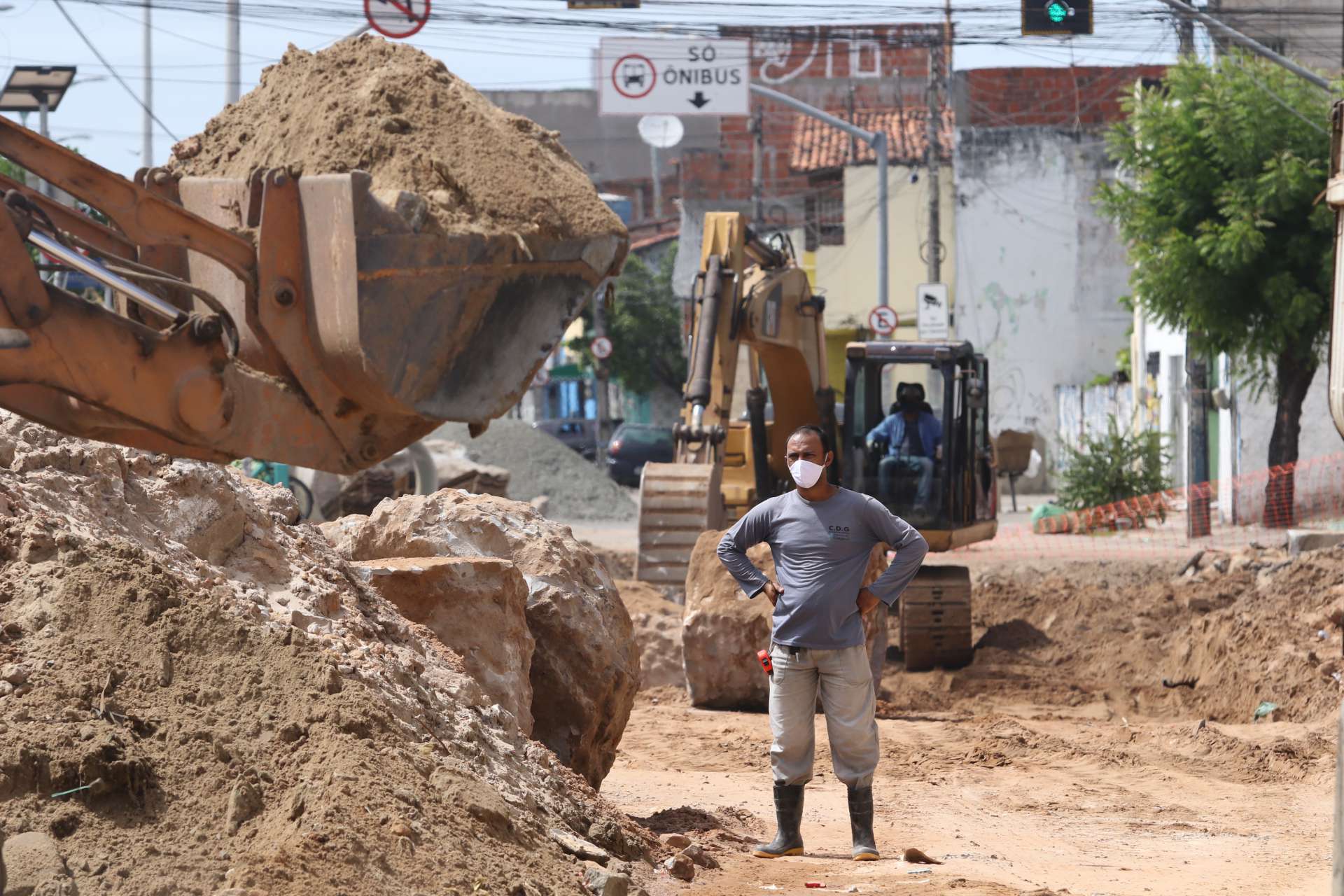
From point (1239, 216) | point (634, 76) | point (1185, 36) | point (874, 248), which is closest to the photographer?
point (1239, 216)

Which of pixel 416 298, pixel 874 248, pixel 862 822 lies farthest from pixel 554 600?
pixel 874 248

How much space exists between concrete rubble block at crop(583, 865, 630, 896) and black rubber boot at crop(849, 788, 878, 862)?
168 centimetres

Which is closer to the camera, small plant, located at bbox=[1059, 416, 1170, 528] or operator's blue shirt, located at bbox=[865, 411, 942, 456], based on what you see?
operator's blue shirt, located at bbox=[865, 411, 942, 456]

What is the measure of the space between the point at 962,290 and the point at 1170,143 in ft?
45.5

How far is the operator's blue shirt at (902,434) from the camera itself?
43.6 feet

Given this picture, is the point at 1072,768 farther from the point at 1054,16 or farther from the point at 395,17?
the point at 395,17

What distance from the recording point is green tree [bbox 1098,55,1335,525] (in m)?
18.6

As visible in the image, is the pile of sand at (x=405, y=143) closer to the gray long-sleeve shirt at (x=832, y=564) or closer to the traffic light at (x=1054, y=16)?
the gray long-sleeve shirt at (x=832, y=564)

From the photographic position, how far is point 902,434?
13320mm

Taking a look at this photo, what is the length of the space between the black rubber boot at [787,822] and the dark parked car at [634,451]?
27.7 m

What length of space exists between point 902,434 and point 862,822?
22.2ft

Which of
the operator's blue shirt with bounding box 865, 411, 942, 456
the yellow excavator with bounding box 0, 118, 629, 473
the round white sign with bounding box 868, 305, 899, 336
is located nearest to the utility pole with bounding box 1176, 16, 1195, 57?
the round white sign with bounding box 868, 305, 899, 336

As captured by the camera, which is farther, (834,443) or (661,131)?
(661,131)

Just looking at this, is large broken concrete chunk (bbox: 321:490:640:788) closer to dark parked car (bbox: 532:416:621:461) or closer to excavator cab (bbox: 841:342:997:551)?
excavator cab (bbox: 841:342:997:551)
